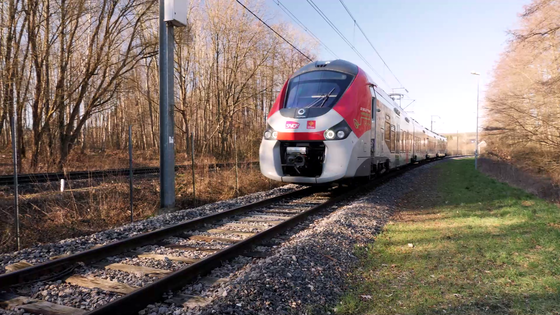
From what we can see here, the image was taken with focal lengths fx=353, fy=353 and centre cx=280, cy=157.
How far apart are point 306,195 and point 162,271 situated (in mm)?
7008

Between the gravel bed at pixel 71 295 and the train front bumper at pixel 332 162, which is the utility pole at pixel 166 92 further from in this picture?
the gravel bed at pixel 71 295

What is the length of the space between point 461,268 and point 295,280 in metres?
2.25

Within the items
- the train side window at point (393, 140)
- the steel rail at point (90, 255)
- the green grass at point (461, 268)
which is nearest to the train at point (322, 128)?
the green grass at point (461, 268)

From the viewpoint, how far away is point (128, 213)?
8742mm

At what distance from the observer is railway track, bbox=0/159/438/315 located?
3186 millimetres

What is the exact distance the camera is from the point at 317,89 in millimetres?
9125

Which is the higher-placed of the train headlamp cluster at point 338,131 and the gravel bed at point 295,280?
the train headlamp cluster at point 338,131

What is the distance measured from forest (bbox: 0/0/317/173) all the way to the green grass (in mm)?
12903

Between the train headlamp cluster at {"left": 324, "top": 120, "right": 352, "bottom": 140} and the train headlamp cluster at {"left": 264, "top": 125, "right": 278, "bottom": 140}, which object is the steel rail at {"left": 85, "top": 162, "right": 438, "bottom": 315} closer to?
the train headlamp cluster at {"left": 324, "top": 120, "right": 352, "bottom": 140}

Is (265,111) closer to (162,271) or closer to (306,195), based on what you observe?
(306,195)

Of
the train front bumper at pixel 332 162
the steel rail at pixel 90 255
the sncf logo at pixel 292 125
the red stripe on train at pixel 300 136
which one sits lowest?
the steel rail at pixel 90 255

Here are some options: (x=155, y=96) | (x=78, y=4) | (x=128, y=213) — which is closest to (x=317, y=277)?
(x=128, y=213)

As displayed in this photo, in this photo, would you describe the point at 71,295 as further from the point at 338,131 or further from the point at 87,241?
the point at 338,131

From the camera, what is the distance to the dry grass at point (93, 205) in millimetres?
A: 7297
